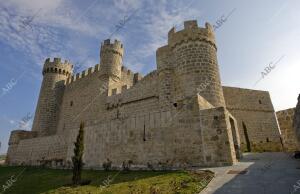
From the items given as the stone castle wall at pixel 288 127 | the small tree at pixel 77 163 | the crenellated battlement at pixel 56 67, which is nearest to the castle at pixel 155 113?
the crenellated battlement at pixel 56 67

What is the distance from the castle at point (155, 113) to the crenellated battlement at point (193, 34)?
0.25ft

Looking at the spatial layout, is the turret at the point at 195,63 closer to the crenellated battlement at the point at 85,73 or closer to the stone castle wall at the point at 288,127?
the stone castle wall at the point at 288,127

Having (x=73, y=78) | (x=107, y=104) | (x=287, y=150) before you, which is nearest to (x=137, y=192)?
(x=287, y=150)

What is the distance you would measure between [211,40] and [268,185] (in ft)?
44.3

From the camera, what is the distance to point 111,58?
2759cm

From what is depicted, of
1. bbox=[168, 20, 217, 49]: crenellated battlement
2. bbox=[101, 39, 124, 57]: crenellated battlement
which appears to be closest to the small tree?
bbox=[168, 20, 217, 49]: crenellated battlement

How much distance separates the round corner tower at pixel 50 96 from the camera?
3219 centimetres

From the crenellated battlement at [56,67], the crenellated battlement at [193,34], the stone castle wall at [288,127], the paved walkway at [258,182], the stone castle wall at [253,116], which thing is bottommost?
the paved walkway at [258,182]

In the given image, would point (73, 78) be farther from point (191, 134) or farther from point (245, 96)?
point (191, 134)

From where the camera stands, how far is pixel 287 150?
51.0 ft

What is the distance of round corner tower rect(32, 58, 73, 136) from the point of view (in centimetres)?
3219

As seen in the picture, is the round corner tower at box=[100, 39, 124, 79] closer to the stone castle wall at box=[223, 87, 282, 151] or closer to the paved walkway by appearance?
the stone castle wall at box=[223, 87, 282, 151]

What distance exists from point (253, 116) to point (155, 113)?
19.1m

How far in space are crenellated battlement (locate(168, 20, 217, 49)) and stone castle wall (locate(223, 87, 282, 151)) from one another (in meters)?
11.3
